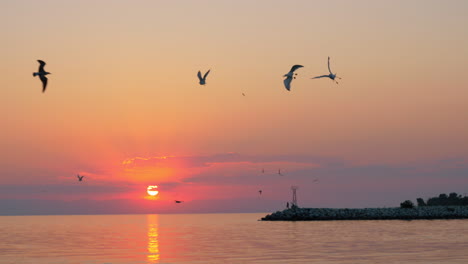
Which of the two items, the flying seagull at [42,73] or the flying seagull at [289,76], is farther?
the flying seagull at [289,76]

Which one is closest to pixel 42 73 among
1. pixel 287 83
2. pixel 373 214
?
pixel 287 83

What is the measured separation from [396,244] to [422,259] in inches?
526

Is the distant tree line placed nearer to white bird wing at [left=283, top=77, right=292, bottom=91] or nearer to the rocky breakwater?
the rocky breakwater

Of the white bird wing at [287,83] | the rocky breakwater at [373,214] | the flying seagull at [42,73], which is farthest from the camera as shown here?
the rocky breakwater at [373,214]

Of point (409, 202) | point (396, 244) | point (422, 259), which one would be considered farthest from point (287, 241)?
point (409, 202)

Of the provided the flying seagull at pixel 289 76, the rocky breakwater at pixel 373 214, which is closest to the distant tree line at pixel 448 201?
the rocky breakwater at pixel 373 214

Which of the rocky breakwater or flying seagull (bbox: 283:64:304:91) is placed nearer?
flying seagull (bbox: 283:64:304:91)

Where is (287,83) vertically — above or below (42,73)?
above

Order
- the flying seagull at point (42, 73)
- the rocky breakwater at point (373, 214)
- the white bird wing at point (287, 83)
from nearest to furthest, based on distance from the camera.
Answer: the flying seagull at point (42, 73)
the white bird wing at point (287, 83)
the rocky breakwater at point (373, 214)

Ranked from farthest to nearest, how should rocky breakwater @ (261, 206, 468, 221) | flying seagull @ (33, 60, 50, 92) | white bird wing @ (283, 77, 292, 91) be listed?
rocky breakwater @ (261, 206, 468, 221), white bird wing @ (283, 77, 292, 91), flying seagull @ (33, 60, 50, 92)

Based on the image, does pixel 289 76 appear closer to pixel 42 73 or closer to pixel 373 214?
pixel 42 73

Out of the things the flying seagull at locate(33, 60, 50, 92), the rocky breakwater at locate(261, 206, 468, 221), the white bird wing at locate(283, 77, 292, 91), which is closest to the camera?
the flying seagull at locate(33, 60, 50, 92)

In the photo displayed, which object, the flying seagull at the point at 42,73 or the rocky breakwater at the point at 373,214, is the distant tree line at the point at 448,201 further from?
the flying seagull at the point at 42,73

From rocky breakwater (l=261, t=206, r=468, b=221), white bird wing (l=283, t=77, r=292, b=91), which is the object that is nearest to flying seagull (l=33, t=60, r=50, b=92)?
white bird wing (l=283, t=77, r=292, b=91)
